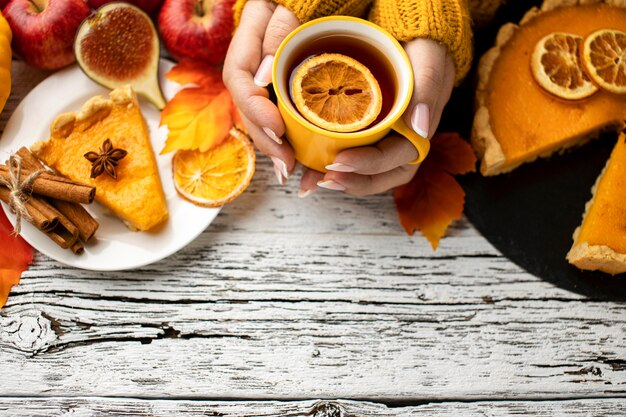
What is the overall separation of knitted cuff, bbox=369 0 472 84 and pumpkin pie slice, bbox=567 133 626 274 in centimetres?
70

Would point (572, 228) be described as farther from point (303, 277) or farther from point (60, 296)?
point (60, 296)

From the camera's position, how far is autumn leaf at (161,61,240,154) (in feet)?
6.56

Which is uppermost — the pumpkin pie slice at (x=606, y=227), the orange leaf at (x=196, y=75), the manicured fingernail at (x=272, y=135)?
the manicured fingernail at (x=272, y=135)

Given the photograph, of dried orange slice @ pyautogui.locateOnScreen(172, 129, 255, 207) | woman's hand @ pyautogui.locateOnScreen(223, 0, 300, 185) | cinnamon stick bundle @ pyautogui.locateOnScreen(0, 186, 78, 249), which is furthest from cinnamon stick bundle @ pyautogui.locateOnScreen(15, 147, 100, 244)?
woman's hand @ pyautogui.locateOnScreen(223, 0, 300, 185)

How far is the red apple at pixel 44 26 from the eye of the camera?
1.96m

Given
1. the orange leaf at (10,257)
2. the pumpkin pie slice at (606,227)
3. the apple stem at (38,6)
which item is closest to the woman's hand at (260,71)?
the apple stem at (38,6)

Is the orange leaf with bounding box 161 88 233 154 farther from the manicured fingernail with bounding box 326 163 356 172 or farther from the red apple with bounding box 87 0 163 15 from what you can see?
the manicured fingernail with bounding box 326 163 356 172

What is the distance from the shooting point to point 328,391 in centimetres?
199

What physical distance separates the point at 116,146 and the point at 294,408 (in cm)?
107

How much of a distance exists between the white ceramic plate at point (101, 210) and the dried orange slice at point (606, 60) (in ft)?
4.64

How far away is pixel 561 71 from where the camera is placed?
2123 mm

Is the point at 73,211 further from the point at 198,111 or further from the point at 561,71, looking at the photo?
the point at 561,71

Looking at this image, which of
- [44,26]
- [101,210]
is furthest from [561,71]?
[44,26]

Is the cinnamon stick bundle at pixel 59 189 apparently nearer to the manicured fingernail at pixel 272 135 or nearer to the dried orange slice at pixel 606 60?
the manicured fingernail at pixel 272 135
